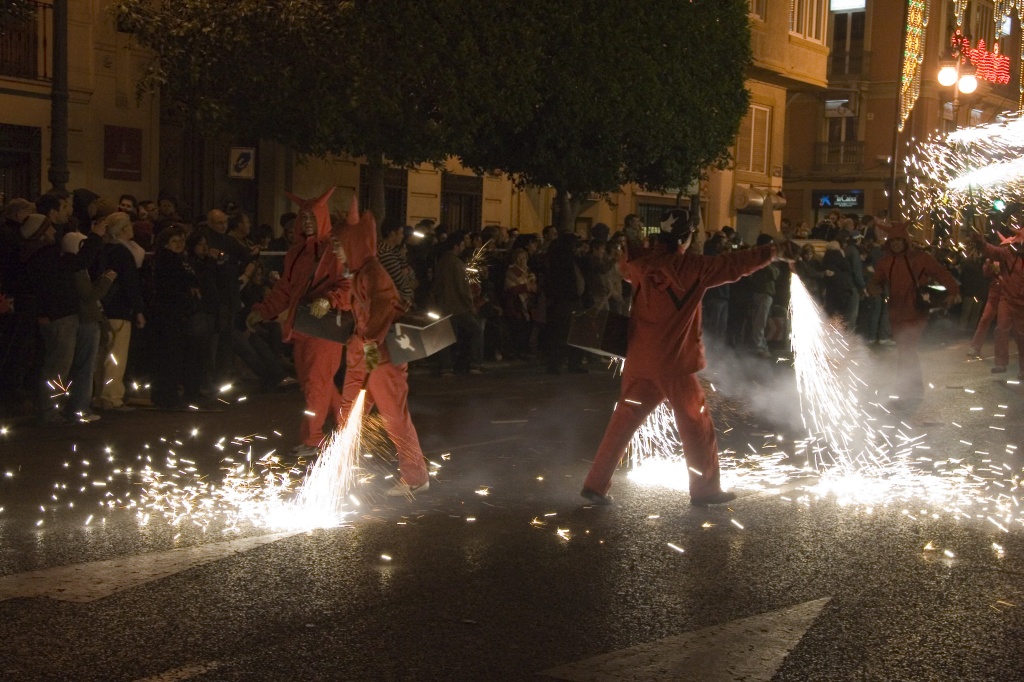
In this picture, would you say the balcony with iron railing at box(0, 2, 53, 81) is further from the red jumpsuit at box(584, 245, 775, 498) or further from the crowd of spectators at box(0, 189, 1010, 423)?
the red jumpsuit at box(584, 245, 775, 498)

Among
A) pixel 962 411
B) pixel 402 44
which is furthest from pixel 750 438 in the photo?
pixel 402 44

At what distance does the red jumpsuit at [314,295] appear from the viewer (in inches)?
351

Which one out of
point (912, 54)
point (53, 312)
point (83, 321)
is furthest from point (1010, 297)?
point (912, 54)

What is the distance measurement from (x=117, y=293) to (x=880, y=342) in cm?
1383

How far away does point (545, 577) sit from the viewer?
613 cm

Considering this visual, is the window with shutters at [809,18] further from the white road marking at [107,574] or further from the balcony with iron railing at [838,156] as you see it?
the white road marking at [107,574]

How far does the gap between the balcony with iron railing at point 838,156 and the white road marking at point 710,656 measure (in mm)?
43020

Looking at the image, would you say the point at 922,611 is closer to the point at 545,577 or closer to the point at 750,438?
the point at 545,577

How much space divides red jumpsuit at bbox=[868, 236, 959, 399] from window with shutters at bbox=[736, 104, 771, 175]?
22179mm

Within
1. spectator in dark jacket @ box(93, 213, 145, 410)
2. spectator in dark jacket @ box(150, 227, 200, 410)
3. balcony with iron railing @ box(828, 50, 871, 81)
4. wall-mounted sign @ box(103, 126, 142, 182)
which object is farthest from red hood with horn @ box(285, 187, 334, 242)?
balcony with iron railing @ box(828, 50, 871, 81)

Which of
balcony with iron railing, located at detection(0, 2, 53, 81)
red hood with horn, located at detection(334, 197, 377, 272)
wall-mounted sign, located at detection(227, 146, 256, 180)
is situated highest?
balcony with iron railing, located at detection(0, 2, 53, 81)

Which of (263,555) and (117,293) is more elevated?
(117,293)

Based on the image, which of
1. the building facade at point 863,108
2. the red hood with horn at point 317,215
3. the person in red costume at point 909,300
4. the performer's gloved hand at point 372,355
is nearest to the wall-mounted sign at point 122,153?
the person in red costume at point 909,300

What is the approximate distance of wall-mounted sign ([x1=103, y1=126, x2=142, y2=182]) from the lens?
20391 mm
